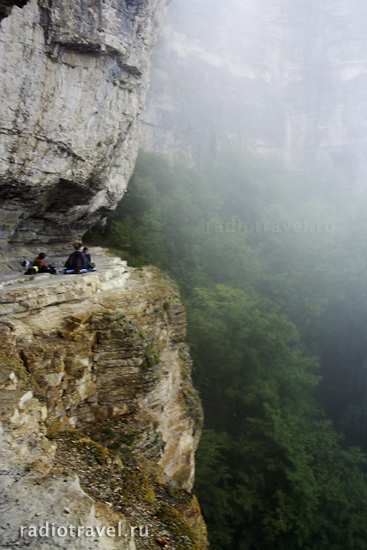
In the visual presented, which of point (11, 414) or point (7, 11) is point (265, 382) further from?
point (7, 11)

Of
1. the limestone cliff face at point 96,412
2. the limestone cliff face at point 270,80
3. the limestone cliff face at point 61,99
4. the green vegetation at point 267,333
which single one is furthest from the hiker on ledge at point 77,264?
the limestone cliff face at point 270,80

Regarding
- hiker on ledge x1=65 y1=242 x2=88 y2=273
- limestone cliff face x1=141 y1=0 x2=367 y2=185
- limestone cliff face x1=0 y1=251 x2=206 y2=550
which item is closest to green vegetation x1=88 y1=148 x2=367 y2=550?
limestone cliff face x1=141 y1=0 x2=367 y2=185

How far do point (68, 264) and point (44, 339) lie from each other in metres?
2.55

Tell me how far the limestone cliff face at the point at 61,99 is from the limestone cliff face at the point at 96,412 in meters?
2.31

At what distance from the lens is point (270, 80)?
30500mm

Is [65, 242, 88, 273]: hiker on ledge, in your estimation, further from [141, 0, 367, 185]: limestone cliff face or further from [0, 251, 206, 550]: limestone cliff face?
[141, 0, 367, 185]: limestone cliff face

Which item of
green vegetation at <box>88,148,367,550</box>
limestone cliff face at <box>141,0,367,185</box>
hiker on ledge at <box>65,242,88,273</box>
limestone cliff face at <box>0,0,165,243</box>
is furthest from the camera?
limestone cliff face at <box>141,0,367,185</box>

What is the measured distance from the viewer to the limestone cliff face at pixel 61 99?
571 centimetres

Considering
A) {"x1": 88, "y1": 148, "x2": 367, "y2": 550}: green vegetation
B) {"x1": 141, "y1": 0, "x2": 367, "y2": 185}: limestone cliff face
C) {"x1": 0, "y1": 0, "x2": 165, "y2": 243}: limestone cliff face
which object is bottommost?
{"x1": 88, "y1": 148, "x2": 367, "y2": 550}: green vegetation

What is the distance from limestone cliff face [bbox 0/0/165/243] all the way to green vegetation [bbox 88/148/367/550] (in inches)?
260

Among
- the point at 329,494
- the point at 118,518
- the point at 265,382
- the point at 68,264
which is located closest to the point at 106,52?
the point at 68,264

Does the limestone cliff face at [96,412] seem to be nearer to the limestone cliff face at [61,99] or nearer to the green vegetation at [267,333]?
the limestone cliff face at [61,99]

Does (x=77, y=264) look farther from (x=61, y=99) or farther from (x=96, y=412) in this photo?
(x=61, y=99)

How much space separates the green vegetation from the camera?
10.9 m
